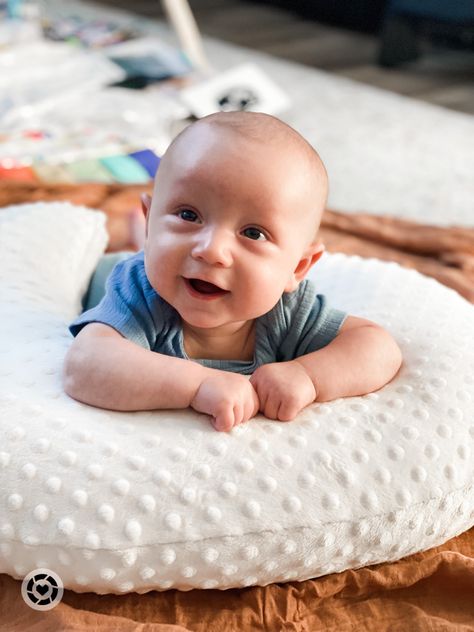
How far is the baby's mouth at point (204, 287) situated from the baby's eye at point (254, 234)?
6 centimetres

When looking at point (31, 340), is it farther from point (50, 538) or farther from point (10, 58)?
point (10, 58)

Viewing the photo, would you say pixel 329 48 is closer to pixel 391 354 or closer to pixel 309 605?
pixel 391 354

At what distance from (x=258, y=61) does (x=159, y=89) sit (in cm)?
88

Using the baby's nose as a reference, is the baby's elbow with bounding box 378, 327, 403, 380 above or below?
below

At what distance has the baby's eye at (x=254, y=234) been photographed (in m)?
0.87

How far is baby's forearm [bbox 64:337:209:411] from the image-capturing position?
869mm

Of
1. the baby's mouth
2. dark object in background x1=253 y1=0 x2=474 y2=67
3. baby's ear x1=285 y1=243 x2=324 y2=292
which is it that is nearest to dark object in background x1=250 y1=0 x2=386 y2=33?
dark object in background x1=253 y1=0 x2=474 y2=67

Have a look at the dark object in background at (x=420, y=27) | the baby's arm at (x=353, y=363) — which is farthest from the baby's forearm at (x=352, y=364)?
the dark object in background at (x=420, y=27)

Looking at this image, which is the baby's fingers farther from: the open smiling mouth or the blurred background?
the blurred background

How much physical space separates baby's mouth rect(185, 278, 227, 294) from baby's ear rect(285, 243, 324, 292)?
0.11 meters

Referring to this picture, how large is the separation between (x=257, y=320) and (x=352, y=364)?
0.14m

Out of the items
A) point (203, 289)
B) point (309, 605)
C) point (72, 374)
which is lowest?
point (309, 605)

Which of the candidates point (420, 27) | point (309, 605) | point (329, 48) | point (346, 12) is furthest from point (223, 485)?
point (346, 12)

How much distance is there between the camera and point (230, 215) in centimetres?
86
